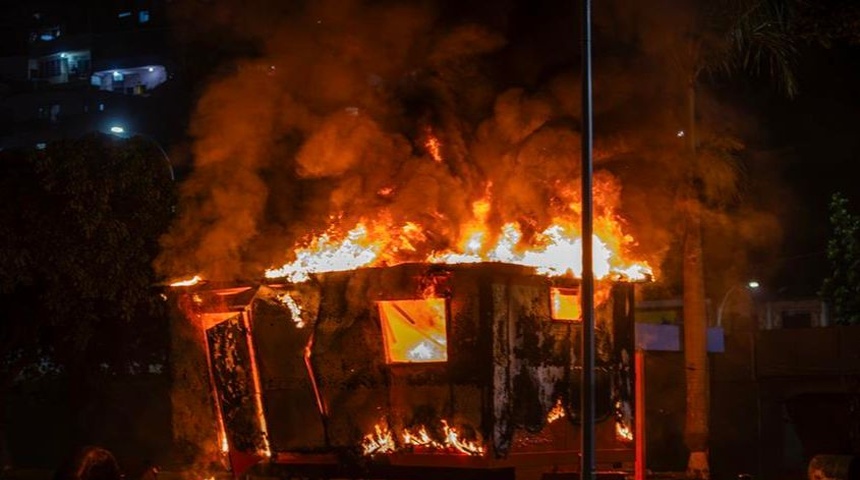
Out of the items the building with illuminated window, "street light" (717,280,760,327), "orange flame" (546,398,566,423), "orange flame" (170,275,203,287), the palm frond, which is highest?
the building with illuminated window

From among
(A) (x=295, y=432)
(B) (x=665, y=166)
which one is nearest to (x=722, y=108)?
(B) (x=665, y=166)

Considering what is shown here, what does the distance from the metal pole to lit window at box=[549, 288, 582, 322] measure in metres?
1.29

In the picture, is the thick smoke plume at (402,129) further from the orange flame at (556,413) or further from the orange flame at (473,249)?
the orange flame at (556,413)

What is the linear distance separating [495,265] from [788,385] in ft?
48.7

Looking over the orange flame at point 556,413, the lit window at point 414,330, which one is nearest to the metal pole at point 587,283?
the orange flame at point 556,413

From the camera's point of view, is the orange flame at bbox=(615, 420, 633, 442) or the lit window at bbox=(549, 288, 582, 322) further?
the orange flame at bbox=(615, 420, 633, 442)

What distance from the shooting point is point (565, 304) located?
1350 centimetres

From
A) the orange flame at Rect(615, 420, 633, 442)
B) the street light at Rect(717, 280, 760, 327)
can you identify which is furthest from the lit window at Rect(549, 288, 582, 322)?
the street light at Rect(717, 280, 760, 327)

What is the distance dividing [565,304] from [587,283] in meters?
1.47

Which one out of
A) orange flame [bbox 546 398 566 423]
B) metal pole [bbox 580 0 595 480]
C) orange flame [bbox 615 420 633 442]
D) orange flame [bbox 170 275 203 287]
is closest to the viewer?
metal pole [bbox 580 0 595 480]

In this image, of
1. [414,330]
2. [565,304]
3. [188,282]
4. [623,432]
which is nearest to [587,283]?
[565,304]

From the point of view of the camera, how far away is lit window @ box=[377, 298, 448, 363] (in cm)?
1295

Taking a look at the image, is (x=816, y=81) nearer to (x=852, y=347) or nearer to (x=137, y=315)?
(x=852, y=347)

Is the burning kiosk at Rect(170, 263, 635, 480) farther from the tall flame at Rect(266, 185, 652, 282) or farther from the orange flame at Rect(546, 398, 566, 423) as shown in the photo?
the tall flame at Rect(266, 185, 652, 282)
